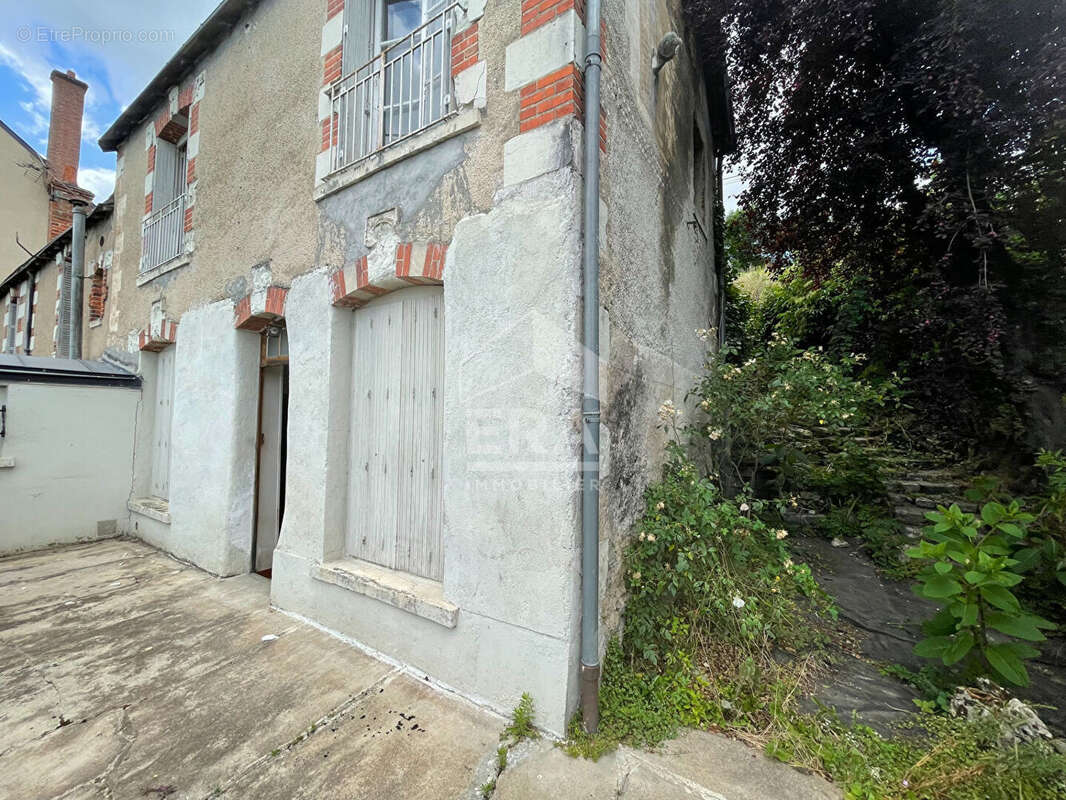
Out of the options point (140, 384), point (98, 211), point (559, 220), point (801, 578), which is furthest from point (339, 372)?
Result: point (98, 211)

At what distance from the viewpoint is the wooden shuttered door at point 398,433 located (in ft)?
10.0

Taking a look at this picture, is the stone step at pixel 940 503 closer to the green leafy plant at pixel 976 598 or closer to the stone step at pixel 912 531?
the stone step at pixel 912 531

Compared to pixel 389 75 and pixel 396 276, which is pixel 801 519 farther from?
pixel 389 75

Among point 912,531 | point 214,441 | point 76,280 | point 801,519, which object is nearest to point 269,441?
point 214,441

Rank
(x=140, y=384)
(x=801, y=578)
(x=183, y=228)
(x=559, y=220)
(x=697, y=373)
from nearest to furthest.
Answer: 1. (x=559, y=220)
2. (x=801, y=578)
3. (x=697, y=373)
4. (x=183, y=228)
5. (x=140, y=384)

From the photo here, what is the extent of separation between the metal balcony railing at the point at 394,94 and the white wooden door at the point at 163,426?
13.3 ft

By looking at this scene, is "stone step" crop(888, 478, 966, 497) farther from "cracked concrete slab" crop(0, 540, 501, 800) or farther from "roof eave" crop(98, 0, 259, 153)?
"roof eave" crop(98, 0, 259, 153)

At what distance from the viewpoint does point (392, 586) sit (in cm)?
292

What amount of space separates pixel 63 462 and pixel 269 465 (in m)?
3.19

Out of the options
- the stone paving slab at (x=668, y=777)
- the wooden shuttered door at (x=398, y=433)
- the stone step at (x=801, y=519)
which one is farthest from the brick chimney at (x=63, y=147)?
the stone step at (x=801, y=519)

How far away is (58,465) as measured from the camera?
543 cm

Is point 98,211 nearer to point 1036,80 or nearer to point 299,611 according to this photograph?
point 299,611

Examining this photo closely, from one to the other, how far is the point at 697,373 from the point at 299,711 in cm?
445

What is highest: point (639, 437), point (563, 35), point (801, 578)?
point (563, 35)
